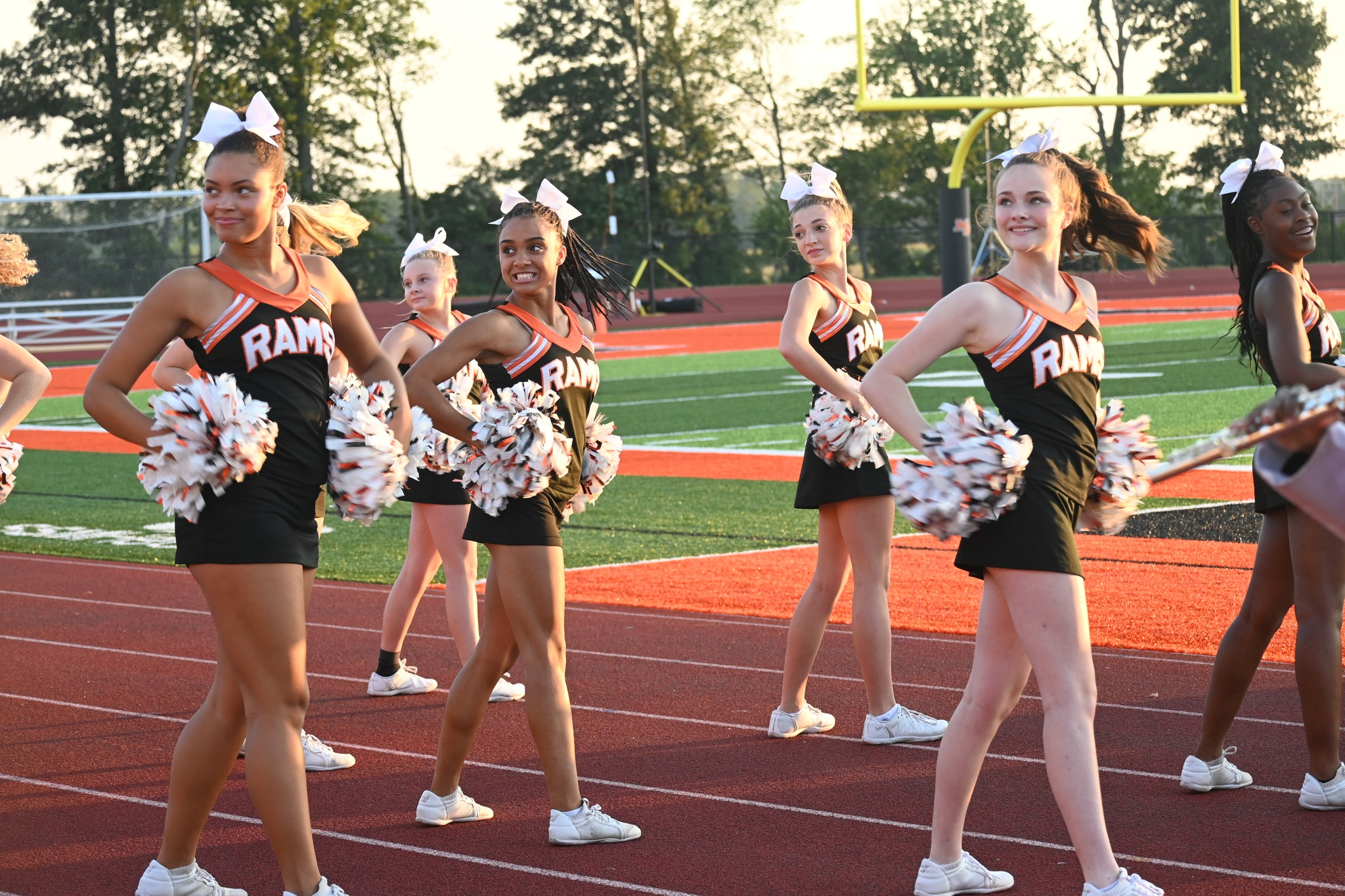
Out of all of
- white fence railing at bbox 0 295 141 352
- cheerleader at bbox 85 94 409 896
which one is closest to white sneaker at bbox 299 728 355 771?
cheerleader at bbox 85 94 409 896

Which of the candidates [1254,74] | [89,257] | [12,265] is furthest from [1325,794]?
[89,257]

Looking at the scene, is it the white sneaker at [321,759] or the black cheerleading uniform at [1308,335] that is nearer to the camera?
the black cheerleading uniform at [1308,335]

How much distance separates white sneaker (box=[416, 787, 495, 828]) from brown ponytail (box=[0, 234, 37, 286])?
2.18 meters

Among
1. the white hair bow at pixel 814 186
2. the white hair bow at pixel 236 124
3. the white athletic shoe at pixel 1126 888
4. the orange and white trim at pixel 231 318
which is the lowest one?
the white athletic shoe at pixel 1126 888

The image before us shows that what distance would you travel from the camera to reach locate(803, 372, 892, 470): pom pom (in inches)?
213

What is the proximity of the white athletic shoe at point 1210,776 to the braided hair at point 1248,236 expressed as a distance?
Answer: 1209 millimetres

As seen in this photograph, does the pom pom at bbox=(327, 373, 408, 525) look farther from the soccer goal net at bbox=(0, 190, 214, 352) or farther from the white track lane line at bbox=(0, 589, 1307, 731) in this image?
the soccer goal net at bbox=(0, 190, 214, 352)

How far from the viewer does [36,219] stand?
33656 millimetres

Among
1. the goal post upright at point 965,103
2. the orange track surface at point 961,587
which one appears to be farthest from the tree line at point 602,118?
the orange track surface at point 961,587

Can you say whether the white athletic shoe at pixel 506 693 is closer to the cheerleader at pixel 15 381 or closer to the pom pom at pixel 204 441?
the cheerleader at pixel 15 381

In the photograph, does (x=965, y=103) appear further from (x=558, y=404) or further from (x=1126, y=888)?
(x=1126, y=888)

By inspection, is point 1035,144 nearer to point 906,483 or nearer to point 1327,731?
point 906,483

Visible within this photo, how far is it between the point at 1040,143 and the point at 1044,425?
0.80 m

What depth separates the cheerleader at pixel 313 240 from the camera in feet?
15.4
